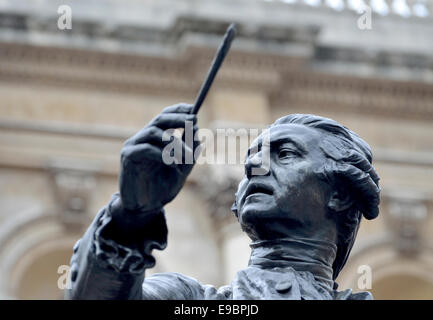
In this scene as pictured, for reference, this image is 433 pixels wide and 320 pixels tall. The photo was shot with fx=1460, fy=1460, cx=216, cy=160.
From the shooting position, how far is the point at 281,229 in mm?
3691

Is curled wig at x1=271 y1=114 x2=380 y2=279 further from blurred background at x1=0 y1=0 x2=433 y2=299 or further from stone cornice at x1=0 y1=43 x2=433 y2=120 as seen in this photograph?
stone cornice at x1=0 y1=43 x2=433 y2=120

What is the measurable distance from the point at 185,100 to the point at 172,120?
1581 cm

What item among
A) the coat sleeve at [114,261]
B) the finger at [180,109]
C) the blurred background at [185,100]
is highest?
the blurred background at [185,100]

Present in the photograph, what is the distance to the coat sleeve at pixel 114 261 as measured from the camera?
3.28 meters

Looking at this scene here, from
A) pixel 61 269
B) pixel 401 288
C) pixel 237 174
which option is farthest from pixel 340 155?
pixel 401 288

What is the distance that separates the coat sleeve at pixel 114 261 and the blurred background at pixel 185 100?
1388cm

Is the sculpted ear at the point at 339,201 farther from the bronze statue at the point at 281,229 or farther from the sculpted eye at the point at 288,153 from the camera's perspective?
the sculpted eye at the point at 288,153

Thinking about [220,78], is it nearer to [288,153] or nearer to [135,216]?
[288,153]

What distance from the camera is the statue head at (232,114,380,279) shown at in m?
3.69
